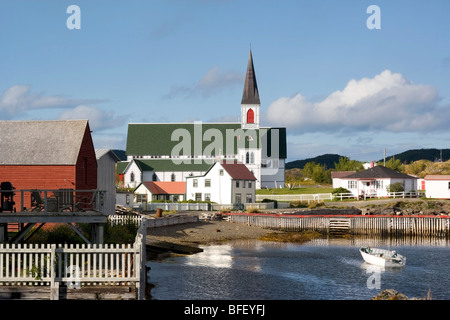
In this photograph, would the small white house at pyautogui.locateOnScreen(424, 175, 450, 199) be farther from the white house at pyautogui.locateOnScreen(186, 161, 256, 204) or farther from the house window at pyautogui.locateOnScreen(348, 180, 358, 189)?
the white house at pyautogui.locateOnScreen(186, 161, 256, 204)

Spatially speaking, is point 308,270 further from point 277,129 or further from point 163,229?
point 277,129

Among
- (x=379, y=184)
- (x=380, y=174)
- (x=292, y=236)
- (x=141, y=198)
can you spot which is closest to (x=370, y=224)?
(x=292, y=236)

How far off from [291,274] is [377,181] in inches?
2221

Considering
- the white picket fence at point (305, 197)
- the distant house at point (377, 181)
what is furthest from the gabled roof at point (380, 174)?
the white picket fence at point (305, 197)

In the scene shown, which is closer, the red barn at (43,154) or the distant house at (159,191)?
the red barn at (43,154)

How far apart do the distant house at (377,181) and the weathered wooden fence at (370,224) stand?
906 inches

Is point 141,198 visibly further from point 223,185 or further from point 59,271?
point 59,271

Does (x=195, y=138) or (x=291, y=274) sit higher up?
(x=195, y=138)

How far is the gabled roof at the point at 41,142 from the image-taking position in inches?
1656

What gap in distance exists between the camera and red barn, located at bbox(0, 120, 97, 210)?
41906 mm

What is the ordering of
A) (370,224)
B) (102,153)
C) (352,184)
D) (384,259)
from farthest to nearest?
(352,184)
(370,224)
(102,153)
(384,259)

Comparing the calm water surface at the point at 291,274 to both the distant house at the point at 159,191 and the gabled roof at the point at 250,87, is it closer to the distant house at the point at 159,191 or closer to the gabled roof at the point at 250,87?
the distant house at the point at 159,191

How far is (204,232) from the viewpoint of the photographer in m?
55.2

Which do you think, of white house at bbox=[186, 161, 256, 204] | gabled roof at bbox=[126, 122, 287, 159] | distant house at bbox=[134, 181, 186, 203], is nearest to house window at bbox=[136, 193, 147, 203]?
distant house at bbox=[134, 181, 186, 203]
